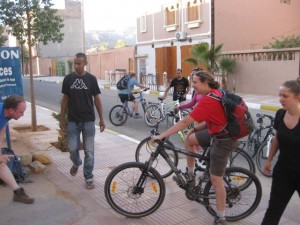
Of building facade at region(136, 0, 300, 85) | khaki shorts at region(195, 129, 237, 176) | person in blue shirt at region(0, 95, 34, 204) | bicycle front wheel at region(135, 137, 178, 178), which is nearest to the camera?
khaki shorts at region(195, 129, 237, 176)

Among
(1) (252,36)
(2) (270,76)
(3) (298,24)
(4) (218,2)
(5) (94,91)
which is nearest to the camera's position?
(5) (94,91)

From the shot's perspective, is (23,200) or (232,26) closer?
(23,200)

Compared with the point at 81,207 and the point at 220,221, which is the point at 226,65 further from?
the point at 220,221

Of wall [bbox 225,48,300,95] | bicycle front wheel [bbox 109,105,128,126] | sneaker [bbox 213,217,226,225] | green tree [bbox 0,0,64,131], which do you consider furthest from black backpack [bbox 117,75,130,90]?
wall [bbox 225,48,300,95]

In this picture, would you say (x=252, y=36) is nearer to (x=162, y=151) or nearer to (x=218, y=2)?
(x=218, y=2)

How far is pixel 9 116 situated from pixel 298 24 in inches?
1086

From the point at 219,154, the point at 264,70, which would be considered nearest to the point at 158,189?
the point at 219,154

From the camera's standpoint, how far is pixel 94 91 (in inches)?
209

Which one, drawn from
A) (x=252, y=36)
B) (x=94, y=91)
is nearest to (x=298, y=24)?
(x=252, y=36)

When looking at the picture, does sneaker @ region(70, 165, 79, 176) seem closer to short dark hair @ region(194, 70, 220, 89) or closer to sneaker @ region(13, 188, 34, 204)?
sneaker @ region(13, 188, 34, 204)

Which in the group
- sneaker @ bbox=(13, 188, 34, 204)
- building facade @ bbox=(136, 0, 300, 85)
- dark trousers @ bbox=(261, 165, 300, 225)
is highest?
building facade @ bbox=(136, 0, 300, 85)

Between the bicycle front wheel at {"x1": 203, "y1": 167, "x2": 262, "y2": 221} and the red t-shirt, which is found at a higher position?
the red t-shirt

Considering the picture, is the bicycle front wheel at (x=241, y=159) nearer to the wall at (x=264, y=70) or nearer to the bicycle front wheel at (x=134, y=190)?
the bicycle front wheel at (x=134, y=190)

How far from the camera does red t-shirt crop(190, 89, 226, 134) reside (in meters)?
3.80
